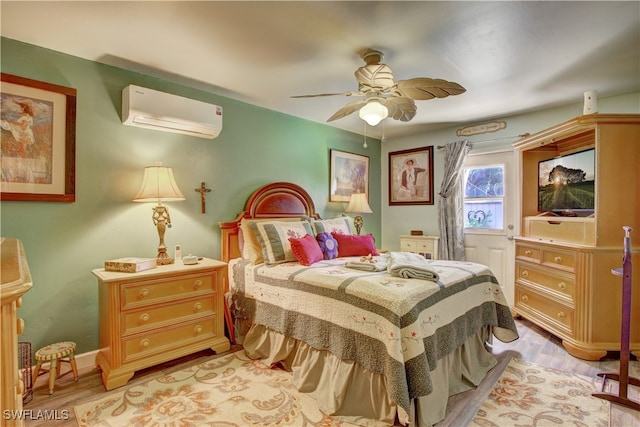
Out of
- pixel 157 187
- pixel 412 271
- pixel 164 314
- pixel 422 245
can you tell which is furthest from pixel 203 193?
pixel 422 245

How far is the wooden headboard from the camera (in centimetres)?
331

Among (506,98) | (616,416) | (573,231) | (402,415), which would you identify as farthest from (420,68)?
(616,416)

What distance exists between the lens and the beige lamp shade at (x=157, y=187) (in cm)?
257

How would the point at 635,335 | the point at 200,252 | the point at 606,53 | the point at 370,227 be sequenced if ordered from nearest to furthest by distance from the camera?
the point at 606,53, the point at 635,335, the point at 200,252, the point at 370,227

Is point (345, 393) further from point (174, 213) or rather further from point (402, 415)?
point (174, 213)

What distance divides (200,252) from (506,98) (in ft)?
11.8

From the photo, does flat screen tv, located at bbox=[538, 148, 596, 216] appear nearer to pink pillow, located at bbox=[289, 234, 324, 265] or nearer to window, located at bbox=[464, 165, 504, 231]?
window, located at bbox=[464, 165, 504, 231]

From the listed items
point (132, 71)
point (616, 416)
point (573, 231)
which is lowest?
point (616, 416)

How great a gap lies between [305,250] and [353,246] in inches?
26.1

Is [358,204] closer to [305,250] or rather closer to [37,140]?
[305,250]

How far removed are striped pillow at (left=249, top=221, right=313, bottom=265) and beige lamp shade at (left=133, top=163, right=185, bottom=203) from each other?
0.78 meters

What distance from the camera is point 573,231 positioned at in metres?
2.90

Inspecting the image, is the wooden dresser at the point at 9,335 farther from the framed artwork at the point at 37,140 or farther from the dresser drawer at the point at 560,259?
the dresser drawer at the point at 560,259

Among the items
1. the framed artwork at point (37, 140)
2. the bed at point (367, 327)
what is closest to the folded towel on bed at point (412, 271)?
the bed at point (367, 327)
